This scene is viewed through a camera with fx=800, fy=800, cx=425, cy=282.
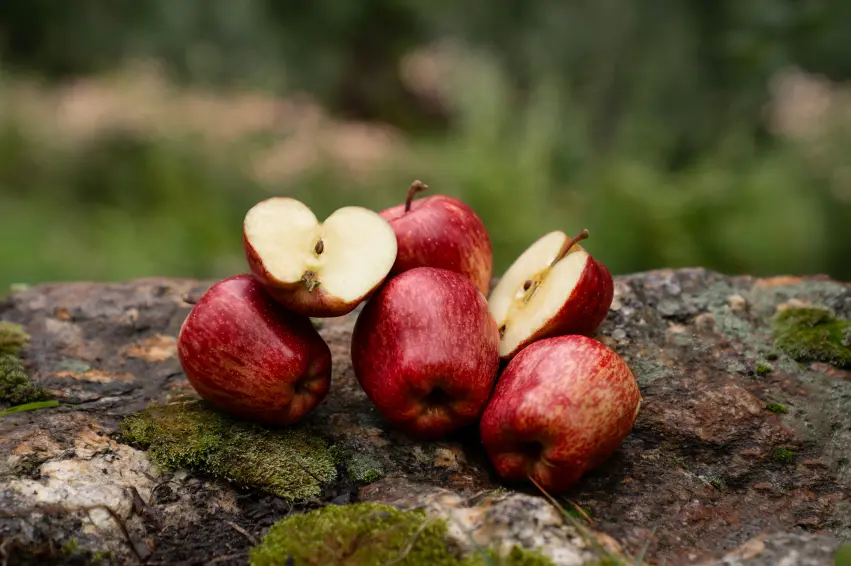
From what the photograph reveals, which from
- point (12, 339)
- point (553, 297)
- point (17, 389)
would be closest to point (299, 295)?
point (553, 297)

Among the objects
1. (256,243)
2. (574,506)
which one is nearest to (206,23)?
(256,243)

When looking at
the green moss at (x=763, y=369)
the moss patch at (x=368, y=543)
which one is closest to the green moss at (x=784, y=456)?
the green moss at (x=763, y=369)

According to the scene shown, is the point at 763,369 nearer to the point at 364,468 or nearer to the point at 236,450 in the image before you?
the point at 364,468

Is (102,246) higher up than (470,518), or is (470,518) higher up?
(470,518)

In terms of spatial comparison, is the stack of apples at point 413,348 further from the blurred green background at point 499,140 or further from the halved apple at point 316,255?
the blurred green background at point 499,140

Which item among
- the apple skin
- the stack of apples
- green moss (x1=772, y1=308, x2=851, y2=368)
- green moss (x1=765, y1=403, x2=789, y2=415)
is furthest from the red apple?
green moss (x1=772, y1=308, x2=851, y2=368)

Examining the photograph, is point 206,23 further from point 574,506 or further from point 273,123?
point 574,506

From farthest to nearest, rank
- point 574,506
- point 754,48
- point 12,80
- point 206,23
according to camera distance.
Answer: point 206,23, point 12,80, point 754,48, point 574,506

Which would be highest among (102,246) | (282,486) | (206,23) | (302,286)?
(206,23)
